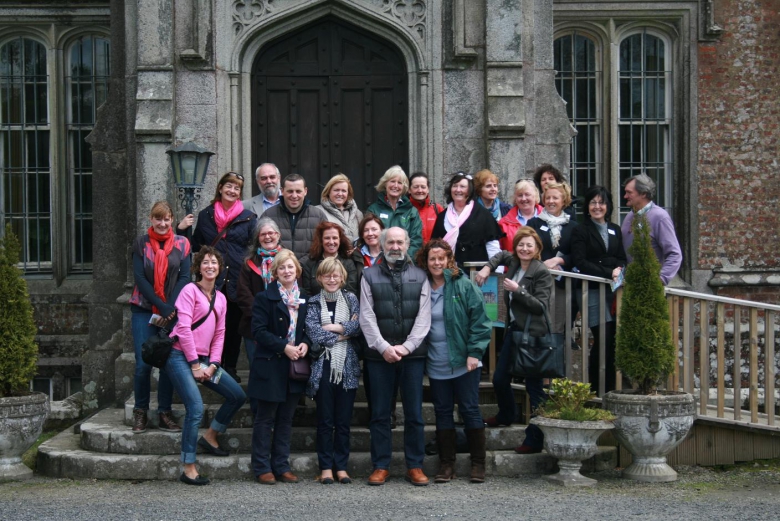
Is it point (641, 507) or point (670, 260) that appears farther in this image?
point (670, 260)

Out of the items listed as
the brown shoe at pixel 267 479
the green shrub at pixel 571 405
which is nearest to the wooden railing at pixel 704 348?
the green shrub at pixel 571 405

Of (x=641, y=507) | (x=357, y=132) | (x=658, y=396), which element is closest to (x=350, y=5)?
(x=357, y=132)

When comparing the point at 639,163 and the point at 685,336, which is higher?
the point at 639,163

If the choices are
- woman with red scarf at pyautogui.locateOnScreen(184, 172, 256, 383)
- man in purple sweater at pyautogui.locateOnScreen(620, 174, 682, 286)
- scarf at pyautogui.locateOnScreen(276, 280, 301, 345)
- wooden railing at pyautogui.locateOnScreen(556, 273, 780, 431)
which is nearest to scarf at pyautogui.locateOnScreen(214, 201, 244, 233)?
woman with red scarf at pyautogui.locateOnScreen(184, 172, 256, 383)

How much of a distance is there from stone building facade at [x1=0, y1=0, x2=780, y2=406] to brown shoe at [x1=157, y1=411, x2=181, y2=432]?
1990 mm

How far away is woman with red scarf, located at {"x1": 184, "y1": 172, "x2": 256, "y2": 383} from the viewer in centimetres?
934

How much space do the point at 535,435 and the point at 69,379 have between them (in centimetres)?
674

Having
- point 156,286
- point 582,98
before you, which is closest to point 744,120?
point 582,98

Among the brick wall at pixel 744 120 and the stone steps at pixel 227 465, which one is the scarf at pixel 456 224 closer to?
the stone steps at pixel 227 465

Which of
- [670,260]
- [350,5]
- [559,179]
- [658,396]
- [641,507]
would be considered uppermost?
[350,5]

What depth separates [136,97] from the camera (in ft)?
36.6

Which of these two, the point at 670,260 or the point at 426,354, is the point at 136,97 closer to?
the point at 426,354

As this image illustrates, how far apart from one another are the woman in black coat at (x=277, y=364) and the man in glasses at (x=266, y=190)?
120 cm

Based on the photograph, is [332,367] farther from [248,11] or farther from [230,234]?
[248,11]
